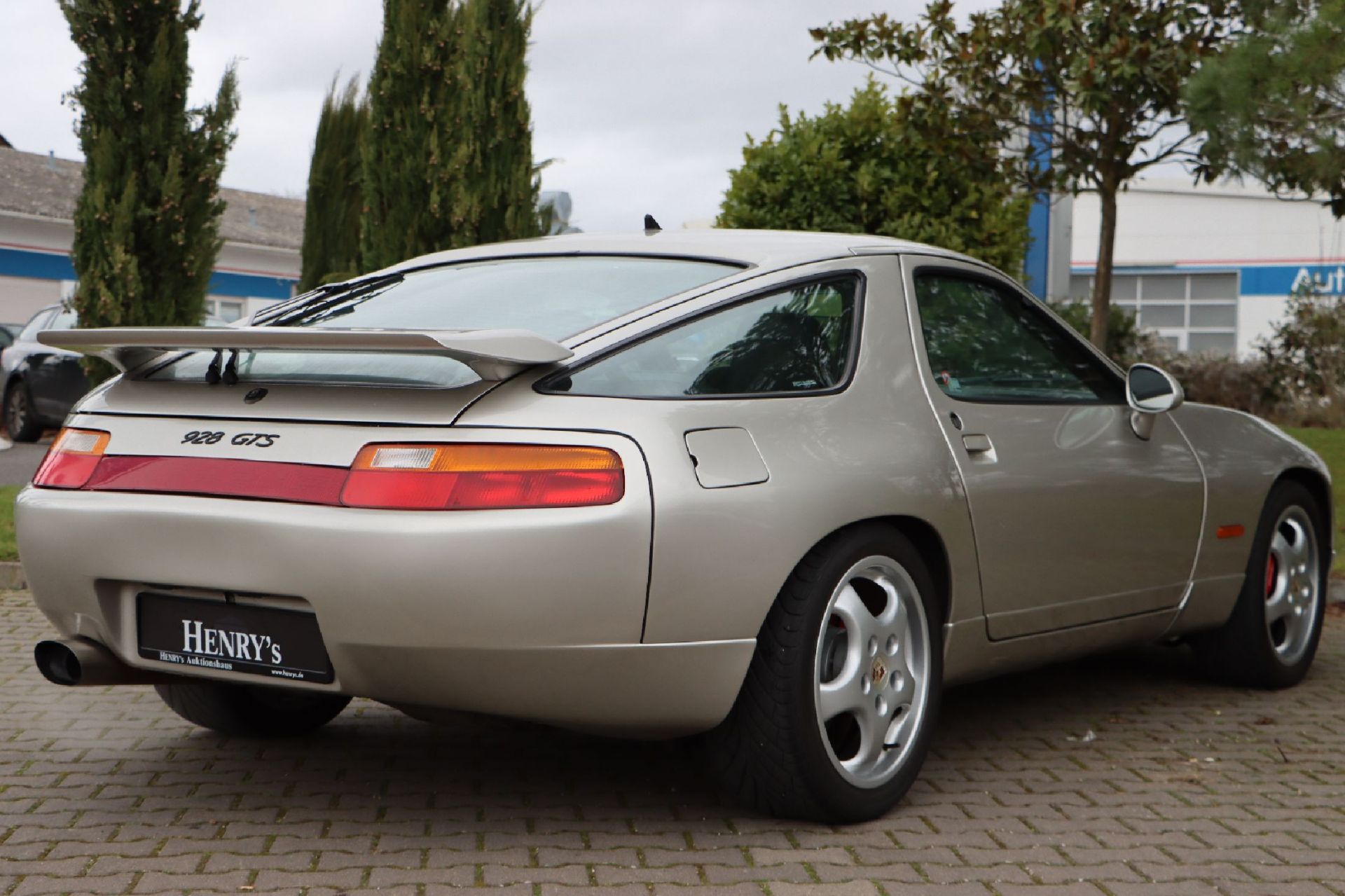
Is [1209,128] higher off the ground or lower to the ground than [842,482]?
higher

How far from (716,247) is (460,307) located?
0.70 meters

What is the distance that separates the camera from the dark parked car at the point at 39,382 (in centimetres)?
1602

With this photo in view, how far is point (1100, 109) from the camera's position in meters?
11.5

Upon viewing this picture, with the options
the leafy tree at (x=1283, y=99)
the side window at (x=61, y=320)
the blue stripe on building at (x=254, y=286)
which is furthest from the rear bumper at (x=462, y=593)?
the blue stripe on building at (x=254, y=286)

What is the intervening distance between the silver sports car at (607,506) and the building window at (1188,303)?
31791 millimetres

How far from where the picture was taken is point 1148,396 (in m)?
4.92

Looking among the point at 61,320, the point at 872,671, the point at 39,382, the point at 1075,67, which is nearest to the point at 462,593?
the point at 872,671

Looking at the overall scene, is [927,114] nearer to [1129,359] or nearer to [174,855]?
[1129,359]

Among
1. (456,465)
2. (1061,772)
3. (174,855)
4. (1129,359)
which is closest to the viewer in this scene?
(456,465)

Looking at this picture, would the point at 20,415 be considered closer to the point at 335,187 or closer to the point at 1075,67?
the point at 335,187

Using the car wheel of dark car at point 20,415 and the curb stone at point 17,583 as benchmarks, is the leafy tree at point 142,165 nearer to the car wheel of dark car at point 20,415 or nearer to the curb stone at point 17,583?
the car wheel of dark car at point 20,415

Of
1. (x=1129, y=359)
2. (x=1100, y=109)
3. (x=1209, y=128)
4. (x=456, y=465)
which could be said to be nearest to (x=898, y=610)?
(x=456, y=465)

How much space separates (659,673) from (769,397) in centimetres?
73

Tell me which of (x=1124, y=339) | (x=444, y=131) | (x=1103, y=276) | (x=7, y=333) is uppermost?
(x=444, y=131)
